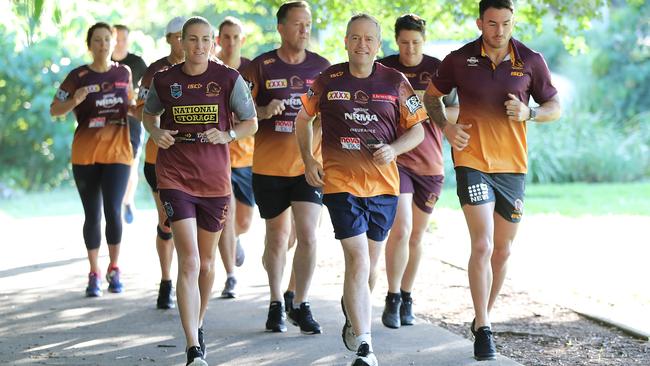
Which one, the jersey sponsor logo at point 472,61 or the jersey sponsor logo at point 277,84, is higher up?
the jersey sponsor logo at point 472,61

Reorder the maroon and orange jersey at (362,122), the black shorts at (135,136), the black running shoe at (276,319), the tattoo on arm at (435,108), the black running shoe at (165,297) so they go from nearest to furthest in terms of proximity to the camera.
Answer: the maroon and orange jersey at (362,122) < the tattoo on arm at (435,108) < the black running shoe at (276,319) < the black running shoe at (165,297) < the black shorts at (135,136)

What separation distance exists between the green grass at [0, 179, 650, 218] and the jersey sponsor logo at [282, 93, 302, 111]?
10.1m

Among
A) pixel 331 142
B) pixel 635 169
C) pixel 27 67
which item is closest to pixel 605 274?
pixel 331 142

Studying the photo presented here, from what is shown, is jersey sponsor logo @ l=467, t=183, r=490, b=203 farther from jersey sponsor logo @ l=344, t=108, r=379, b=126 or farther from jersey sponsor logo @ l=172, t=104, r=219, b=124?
jersey sponsor logo @ l=172, t=104, r=219, b=124

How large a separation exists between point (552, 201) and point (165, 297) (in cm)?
1211

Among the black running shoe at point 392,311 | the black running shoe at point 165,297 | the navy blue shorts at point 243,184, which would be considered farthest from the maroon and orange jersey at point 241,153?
the black running shoe at point 392,311

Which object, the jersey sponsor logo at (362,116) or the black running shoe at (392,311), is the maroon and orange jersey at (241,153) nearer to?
the black running shoe at (392,311)

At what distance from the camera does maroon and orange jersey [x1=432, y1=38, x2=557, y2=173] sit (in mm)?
7555

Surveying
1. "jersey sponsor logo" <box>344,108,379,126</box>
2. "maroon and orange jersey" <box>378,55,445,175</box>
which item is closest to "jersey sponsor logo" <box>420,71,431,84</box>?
"maroon and orange jersey" <box>378,55,445,175</box>

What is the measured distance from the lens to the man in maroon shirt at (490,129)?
7.54 metres

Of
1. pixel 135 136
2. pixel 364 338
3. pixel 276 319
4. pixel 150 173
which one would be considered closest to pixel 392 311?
pixel 276 319

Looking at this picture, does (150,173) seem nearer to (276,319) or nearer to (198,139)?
(276,319)

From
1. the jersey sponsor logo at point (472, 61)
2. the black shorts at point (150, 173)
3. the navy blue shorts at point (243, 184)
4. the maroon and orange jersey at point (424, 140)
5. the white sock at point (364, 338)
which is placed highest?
the jersey sponsor logo at point (472, 61)

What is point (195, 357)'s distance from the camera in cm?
718
